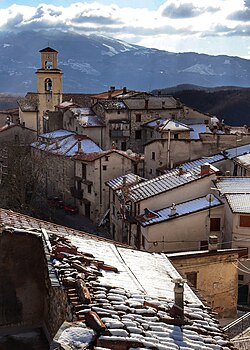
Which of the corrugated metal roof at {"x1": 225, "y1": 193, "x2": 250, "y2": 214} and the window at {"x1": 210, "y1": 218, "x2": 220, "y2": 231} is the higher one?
the corrugated metal roof at {"x1": 225, "y1": 193, "x2": 250, "y2": 214}

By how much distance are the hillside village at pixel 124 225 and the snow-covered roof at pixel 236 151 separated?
0.14m

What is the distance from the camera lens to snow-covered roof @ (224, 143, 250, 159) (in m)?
38.1

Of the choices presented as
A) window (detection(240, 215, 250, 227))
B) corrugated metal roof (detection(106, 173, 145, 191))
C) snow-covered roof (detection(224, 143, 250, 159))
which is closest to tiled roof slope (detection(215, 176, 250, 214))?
window (detection(240, 215, 250, 227))

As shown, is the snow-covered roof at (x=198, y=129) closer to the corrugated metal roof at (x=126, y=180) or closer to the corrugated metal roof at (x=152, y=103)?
the corrugated metal roof at (x=152, y=103)

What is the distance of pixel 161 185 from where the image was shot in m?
30.1

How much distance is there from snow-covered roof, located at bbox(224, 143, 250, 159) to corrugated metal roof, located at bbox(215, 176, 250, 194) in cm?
747

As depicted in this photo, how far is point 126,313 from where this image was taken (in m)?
9.49

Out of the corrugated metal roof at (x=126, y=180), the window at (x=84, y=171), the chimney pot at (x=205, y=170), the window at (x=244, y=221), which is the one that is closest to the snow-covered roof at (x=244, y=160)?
the chimney pot at (x=205, y=170)

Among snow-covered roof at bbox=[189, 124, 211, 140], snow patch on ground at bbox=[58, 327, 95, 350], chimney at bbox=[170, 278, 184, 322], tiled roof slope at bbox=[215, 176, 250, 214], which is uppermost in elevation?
snow-covered roof at bbox=[189, 124, 211, 140]

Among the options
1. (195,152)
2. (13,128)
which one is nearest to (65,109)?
(13,128)

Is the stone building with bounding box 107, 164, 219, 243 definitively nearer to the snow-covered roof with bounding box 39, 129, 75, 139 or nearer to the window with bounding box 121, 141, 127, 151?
the window with bounding box 121, 141, 127, 151

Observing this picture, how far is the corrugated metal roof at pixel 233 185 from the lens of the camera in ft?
93.9

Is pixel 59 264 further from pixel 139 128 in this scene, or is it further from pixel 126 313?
pixel 139 128

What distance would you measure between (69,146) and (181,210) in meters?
21.4
